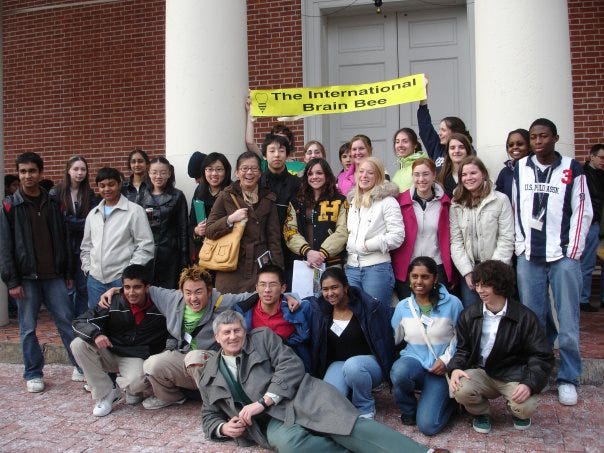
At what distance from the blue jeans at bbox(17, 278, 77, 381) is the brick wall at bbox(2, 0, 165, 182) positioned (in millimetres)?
4629

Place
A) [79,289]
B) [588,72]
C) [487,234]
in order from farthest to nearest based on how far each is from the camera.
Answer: [588,72] → [79,289] → [487,234]

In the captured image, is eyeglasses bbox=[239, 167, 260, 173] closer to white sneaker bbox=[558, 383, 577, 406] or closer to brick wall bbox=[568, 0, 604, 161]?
white sneaker bbox=[558, 383, 577, 406]

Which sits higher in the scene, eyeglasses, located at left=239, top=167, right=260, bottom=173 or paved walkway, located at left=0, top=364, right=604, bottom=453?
eyeglasses, located at left=239, top=167, right=260, bottom=173

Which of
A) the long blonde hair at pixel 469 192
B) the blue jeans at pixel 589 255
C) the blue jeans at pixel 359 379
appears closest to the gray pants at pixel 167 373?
the blue jeans at pixel 359 379

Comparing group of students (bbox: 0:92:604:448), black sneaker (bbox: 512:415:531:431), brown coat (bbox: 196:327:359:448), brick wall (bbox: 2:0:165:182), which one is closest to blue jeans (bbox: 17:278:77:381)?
group of students (bbox: 0:92:604:448)

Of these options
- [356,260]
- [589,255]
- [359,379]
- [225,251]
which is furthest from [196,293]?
[589,255]

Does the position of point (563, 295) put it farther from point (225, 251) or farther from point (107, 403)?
point (107, 403)

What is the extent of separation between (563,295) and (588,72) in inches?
189

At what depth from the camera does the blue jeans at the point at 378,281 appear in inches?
203

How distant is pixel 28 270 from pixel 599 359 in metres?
4.58

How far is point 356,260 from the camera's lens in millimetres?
5281

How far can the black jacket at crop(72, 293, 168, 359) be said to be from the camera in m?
5.21

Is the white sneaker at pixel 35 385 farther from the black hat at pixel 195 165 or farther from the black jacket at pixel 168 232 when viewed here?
the black hat at pixel 195 165

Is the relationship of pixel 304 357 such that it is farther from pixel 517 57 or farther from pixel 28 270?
pixel 517 57
